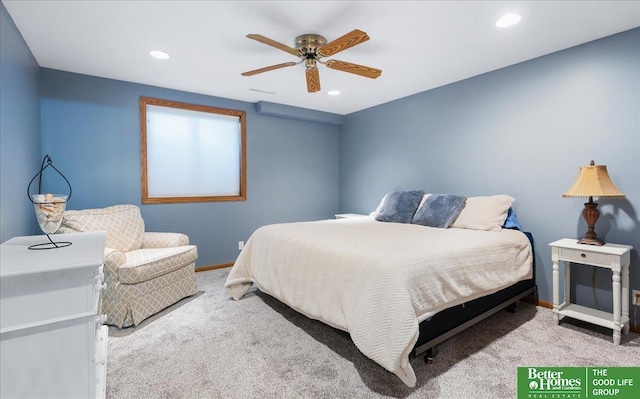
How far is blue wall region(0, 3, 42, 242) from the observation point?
2051 millimetres

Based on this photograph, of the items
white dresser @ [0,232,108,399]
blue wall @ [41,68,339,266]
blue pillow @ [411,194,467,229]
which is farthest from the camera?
blue wall @ [41,68,339,266]

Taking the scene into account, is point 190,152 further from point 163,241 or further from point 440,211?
point 440,211

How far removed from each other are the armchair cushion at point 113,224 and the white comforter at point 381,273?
3.54 feet

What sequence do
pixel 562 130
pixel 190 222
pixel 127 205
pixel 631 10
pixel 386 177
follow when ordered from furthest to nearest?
pixel 386 177, pixel 190 222, pixel 127 205, pixel 562 130, pixel 631 10

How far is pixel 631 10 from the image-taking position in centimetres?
211

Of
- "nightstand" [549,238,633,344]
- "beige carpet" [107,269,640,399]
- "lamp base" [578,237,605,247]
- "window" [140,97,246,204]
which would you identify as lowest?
"beige carpet" [107,269,640,399]

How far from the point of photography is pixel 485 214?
2875 mm

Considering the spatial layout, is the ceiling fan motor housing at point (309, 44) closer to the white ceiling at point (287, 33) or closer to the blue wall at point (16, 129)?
the white ceiling at point (287, 33)

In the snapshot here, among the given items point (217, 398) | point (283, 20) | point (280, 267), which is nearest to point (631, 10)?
point (283, 20)

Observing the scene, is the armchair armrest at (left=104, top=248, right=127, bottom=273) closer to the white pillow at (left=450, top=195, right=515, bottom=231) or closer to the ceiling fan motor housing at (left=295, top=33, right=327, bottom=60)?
the ceiling fan motor housing at (left=295, top=33, right=327, bottom=60)

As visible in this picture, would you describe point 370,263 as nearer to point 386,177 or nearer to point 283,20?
point 283,20

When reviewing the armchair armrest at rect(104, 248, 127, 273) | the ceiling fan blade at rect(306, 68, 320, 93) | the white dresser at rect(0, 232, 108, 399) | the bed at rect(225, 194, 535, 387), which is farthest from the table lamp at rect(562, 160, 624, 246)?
the armchair armrest at rect(104, 248, 127, 273)

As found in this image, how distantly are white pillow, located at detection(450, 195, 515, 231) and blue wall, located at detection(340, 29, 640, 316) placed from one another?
31 centimetres

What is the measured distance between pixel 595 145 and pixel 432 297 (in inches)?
82.6
